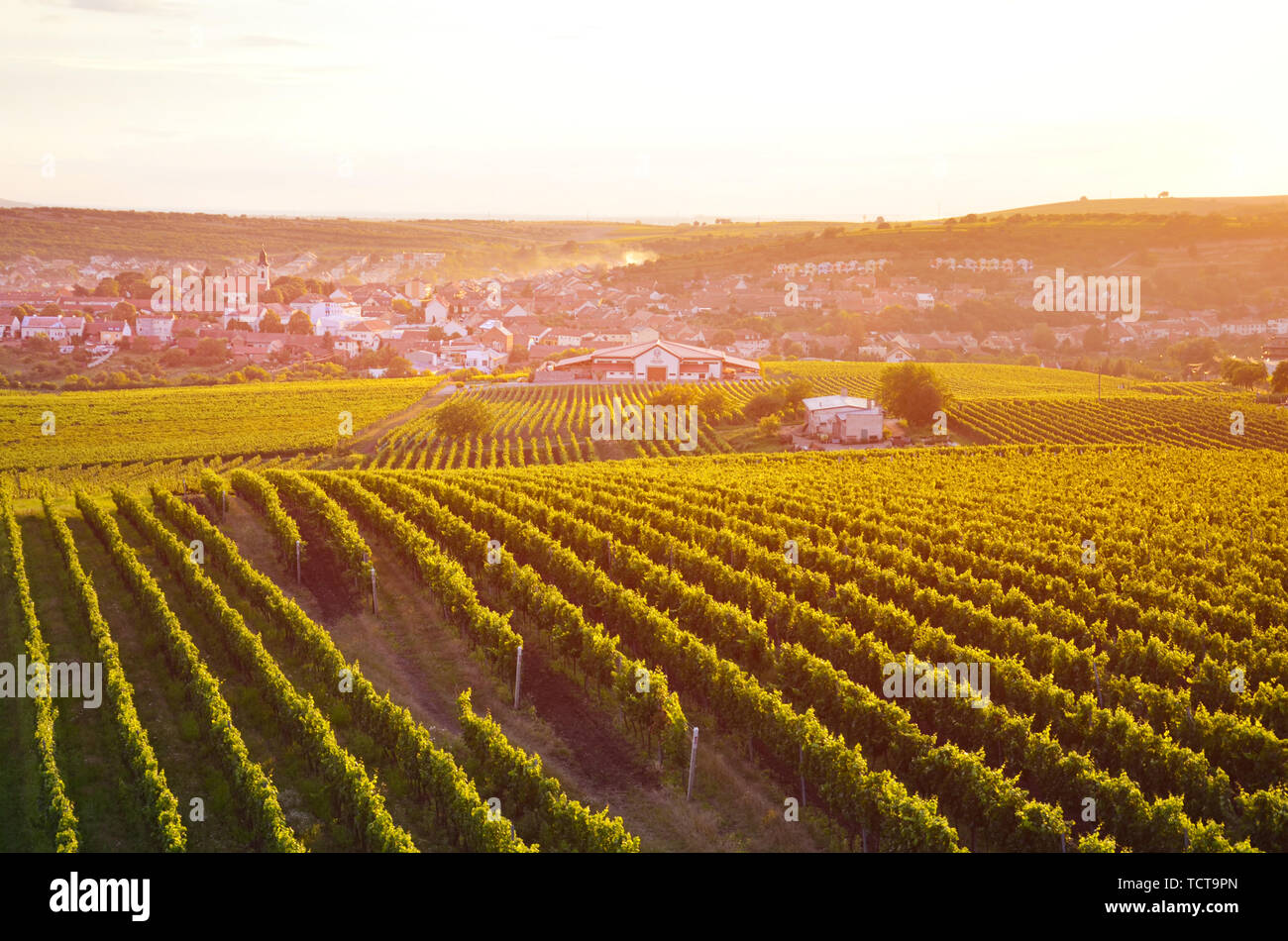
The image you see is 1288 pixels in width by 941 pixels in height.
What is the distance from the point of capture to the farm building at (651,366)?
103 m

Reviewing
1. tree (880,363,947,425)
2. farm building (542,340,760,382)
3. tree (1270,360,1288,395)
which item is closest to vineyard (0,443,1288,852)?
tree (880,363,947,425)

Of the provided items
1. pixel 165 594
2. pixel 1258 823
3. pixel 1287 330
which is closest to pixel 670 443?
pixel 165 594

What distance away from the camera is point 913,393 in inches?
2820

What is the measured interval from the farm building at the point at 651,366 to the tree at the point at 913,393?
3253cm

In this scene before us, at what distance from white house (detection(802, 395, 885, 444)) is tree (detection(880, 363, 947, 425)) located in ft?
8.93

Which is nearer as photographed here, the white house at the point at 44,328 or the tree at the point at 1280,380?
the tree at the point at 1280,380

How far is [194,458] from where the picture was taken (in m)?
59.7

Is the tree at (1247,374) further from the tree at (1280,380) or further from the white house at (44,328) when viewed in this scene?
the white house at (44,328)

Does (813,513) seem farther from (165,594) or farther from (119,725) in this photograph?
(119,725)

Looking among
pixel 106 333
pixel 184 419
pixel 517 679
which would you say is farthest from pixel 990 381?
pixel 106 333

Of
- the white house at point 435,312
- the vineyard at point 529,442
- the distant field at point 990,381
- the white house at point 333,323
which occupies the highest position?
the white house at point 435,312

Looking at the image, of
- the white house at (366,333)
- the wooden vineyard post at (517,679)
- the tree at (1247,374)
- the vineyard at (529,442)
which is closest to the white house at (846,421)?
the vineyard at (529,442)

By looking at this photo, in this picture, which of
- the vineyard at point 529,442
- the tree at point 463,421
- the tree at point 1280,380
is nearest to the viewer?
the vineyard at point 529,442
